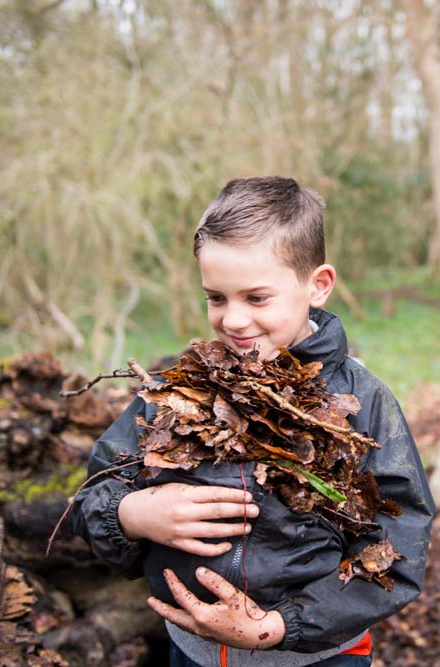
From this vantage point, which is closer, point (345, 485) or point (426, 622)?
point (345, 485)

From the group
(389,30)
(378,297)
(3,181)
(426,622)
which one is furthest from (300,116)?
(426,622)

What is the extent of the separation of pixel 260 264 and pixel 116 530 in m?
0.83

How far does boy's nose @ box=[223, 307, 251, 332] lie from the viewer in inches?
69.4

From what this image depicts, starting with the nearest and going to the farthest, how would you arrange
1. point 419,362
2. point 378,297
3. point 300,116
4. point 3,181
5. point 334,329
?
1. point 334,329
2. point 3,181
3. point 419,362
4. point 300,116
5. point 378,297

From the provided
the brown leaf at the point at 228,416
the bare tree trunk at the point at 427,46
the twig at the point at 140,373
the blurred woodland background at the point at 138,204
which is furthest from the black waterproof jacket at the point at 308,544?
the bare tree trunk at the point at 427,46

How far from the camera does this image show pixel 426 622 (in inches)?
141

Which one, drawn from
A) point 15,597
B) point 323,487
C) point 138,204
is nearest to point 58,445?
point 15,597

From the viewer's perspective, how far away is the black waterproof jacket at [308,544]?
60.3 inches

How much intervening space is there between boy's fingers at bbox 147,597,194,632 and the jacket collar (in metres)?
0.75

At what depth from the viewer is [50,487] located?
9.15 feet

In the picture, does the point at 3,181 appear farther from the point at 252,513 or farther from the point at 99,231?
the point at 252,513

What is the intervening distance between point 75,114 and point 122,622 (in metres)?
7.31

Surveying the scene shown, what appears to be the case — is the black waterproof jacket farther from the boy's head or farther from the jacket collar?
the boy's head

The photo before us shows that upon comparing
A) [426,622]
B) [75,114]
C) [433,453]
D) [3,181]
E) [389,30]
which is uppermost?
[389,30]
